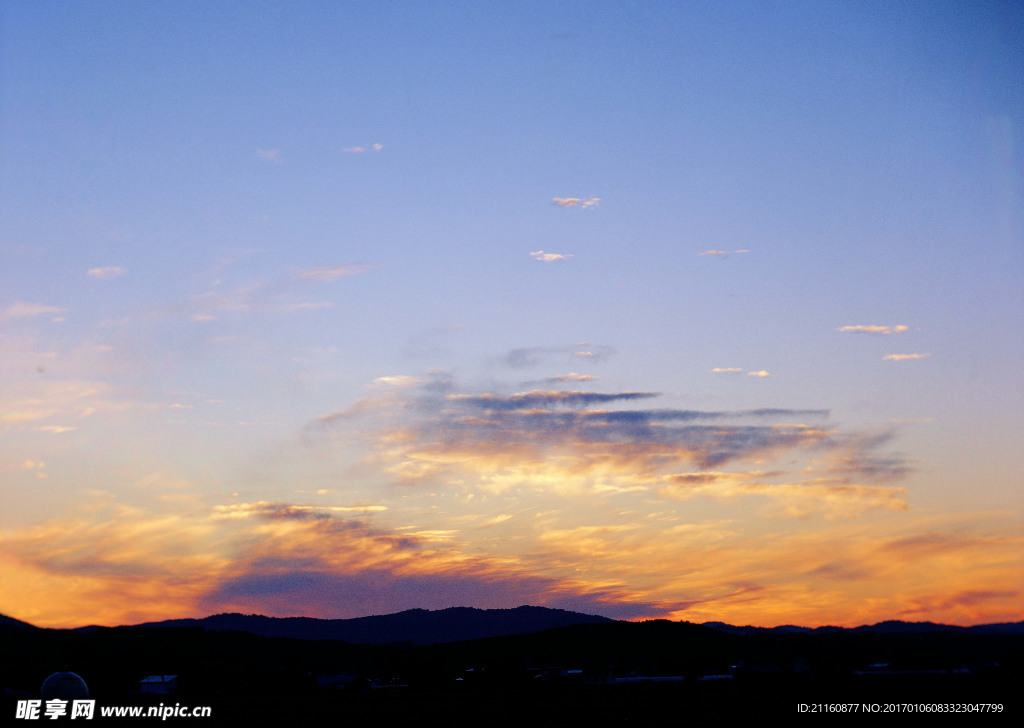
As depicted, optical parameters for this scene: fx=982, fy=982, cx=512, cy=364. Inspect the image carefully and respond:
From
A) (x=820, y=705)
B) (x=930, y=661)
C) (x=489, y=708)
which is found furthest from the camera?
(x=930, y=661)

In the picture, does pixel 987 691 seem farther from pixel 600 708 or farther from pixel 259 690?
pixel 259 690

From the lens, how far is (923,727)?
83688 millimetres

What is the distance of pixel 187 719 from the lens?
91.8 meters

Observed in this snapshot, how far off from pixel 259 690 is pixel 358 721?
68.7 meters

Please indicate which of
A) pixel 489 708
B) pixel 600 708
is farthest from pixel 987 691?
pixel 489 708

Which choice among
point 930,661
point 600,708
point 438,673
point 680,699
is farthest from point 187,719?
point 930,661

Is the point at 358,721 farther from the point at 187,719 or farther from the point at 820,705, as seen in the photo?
the point at 820,705

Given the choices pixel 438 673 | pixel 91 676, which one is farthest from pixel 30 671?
pixel 438 673

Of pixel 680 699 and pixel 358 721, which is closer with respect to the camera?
pixel 358 721

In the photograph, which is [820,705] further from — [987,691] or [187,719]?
[187,719]

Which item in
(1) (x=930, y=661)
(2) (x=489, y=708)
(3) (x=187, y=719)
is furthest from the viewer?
(1) (x=930, y=661)

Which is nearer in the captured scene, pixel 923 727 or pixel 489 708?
pixel 923 727

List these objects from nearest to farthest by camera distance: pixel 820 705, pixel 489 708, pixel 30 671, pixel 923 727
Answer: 1. pixel 923 727
2. pixel 820 705
3. pixel 489 708
4. pixel 30 671

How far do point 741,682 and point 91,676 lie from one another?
105 meters
